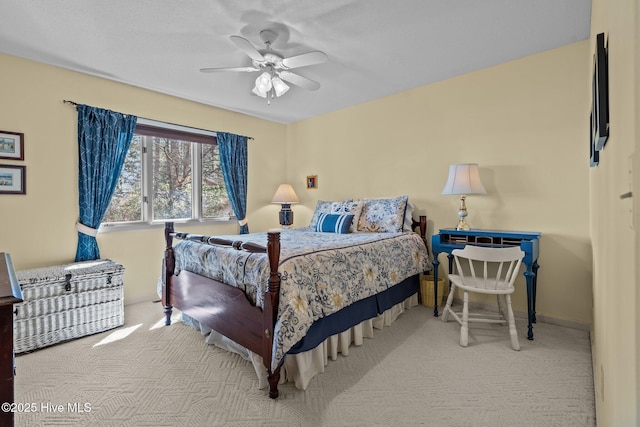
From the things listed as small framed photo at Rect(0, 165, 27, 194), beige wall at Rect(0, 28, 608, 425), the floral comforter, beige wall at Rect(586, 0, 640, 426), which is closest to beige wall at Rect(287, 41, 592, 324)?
beige wall at Rect(0, 28, 608, 425)

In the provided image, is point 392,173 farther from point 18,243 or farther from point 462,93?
point 18,243

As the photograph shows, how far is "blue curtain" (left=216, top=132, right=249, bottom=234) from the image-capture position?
4.33 meters

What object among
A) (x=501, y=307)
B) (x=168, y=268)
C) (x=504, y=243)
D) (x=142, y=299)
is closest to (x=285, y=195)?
(x=168, y=268)

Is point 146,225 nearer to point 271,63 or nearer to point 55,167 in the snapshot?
point 55,167

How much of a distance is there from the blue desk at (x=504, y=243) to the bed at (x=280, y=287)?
303mm

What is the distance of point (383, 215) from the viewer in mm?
3609

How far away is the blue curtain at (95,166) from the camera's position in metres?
3.14

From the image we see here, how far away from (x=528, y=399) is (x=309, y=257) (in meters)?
1.55

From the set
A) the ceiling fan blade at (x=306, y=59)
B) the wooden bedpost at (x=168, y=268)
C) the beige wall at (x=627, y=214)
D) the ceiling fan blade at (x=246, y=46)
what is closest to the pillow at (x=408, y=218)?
the ceiling fan blade at (x=306, y=59)

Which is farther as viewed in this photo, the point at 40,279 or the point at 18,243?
the point at 18,243

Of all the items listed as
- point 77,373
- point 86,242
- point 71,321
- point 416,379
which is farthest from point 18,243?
point 416,379

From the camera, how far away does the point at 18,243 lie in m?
2.83

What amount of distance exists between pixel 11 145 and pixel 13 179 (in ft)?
1.00

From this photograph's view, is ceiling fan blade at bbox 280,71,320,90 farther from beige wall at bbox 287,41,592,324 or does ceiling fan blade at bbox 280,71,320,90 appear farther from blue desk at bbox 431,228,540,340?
blue desk at bbox 431,228,540,340
